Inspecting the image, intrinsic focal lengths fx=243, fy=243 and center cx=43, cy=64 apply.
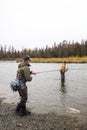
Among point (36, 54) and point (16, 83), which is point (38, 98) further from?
point (36, 54)

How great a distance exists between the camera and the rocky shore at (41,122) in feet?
31.2

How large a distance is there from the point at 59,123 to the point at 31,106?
15.1 ft

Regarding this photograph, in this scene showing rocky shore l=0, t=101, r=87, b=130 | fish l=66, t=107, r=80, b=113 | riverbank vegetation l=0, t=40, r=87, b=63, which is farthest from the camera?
riverbank vegetation l=0, t=40, r=87, b=63

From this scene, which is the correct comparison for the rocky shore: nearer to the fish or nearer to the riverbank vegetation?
the fish

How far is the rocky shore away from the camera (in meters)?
9.51

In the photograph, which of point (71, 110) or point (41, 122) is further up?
point (41, 122)

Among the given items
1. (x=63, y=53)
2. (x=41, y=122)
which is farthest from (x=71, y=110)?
(x=63, y=53)

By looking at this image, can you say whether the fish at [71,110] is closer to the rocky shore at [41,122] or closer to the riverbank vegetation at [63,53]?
the rocky shore at [41,122]

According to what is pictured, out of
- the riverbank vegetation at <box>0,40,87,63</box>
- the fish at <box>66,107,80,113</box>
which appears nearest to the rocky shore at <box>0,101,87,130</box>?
the fish at <box>66,107,80,113</box>

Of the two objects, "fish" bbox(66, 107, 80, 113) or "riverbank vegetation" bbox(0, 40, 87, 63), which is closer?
"fish" bbox(66, 107, 80, 113)

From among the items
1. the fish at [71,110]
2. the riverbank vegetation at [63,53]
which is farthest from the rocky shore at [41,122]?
the riverbank vegetation at [63,53]

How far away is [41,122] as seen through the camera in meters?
10.2

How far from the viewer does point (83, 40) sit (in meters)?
152

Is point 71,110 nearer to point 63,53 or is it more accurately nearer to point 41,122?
point 41,122
